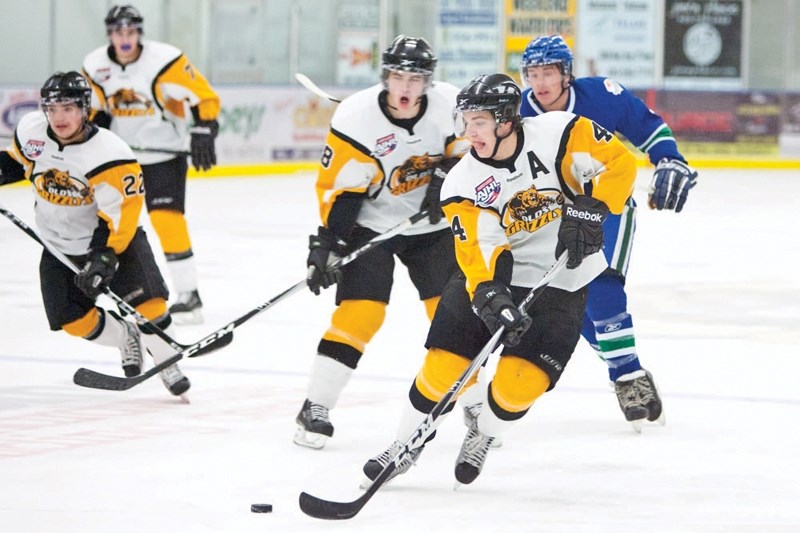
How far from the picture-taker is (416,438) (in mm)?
3275

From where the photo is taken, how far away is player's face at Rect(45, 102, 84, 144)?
4.14 m

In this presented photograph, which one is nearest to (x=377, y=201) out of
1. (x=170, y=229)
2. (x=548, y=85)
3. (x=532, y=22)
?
(x=548, y=85)

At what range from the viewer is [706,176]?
43.9 ft

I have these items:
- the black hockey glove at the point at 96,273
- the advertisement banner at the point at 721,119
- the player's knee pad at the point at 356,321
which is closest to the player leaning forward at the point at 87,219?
the black hockey glove at the point at 96,273

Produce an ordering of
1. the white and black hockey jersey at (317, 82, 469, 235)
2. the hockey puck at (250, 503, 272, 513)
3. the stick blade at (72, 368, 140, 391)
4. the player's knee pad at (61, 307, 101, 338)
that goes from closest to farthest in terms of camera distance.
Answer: the hockey puck at (250, 503, 272, 513) < the white and black hockey jersey at (317, 82, 469, 235) < the stick blade at (72, 368, 140, 391) < the player's knee pad at (61, 307, 101, 338)

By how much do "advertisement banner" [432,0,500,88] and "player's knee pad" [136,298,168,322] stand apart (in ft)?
33.8

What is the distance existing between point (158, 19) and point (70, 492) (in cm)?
1003

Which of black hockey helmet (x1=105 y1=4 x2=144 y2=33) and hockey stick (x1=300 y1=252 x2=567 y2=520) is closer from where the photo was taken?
hockey stick (x1=300 y1=252 x2=567 y2=520)

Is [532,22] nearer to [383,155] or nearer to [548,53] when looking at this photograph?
[548,53]

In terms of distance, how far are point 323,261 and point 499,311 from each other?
2.66 ft

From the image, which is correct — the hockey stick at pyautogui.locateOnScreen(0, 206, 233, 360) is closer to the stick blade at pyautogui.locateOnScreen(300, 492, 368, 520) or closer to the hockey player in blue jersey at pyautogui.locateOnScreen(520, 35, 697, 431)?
the hockey player in blue jersey at pyautogui.locateOnScreen(520, 35, 697, 431)

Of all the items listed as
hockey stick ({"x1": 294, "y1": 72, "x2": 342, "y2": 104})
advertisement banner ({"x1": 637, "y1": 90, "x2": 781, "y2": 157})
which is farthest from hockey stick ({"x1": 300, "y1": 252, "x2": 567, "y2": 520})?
advertisement banner ({"x1": 637, "y1": 90, "x2": 781, "y2": 157})

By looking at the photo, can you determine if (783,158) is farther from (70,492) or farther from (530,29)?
→ (70,492)

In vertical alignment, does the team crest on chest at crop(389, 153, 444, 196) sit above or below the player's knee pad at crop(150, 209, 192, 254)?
above
